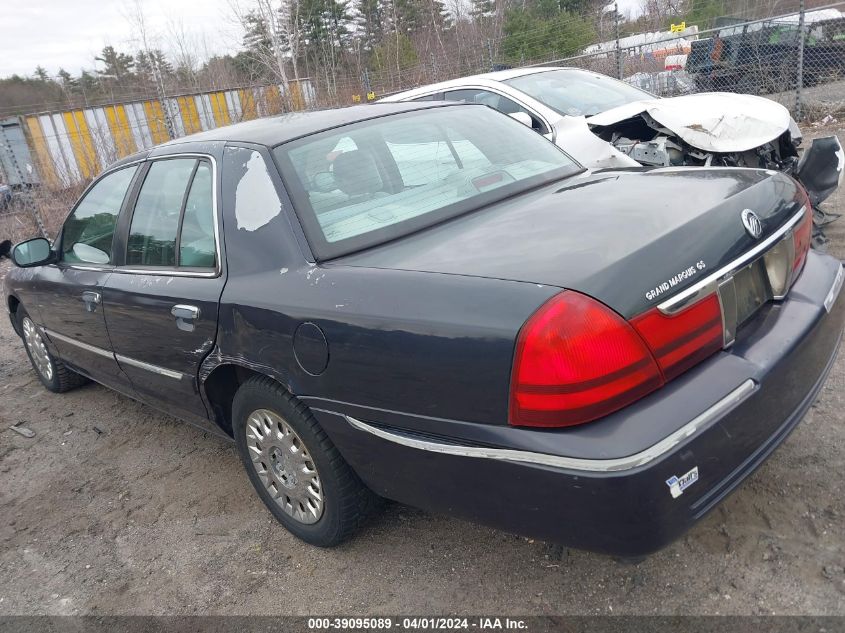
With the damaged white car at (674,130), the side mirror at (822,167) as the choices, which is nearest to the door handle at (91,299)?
the damaged white car at (674,130)

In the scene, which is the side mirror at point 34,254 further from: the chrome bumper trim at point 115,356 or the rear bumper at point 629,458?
the rear bumper at point 629,458

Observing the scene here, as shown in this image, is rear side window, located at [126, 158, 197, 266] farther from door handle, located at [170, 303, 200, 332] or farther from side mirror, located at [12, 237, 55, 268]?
side mirror, located at [12, 237, 55, 268]

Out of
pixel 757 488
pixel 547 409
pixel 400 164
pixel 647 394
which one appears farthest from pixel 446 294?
pixel 757 488

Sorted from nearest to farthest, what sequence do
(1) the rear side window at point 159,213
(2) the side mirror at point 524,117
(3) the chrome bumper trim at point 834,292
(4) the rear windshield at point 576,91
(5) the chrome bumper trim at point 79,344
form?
1. (3) the chrome bumper trim at point 834,292
2. (1) the rear side window at point 159,213
3. (5) the chrome bumper trim at point 79,344
4. (2) the side mirror at point 524,117
5. (4) the rear windshield at point 576,91

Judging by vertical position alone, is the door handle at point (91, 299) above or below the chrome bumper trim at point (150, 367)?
above

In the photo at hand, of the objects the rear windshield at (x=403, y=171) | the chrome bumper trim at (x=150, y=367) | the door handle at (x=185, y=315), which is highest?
the rear windshield at (x=403, y=171)

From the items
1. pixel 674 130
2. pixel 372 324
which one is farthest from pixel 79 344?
pixel 674 130

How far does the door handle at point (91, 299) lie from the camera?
140 inches

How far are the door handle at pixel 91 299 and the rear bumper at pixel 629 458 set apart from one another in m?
1.82

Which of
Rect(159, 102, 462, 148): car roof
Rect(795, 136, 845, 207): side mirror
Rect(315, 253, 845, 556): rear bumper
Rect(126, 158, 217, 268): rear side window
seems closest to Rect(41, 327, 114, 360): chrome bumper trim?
Rect(126, 158, 217, 268): rear side window

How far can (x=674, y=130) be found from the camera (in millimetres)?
5367

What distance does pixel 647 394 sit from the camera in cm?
190

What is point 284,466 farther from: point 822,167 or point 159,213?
point 822,167

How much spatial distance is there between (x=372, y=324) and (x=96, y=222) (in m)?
2.42
